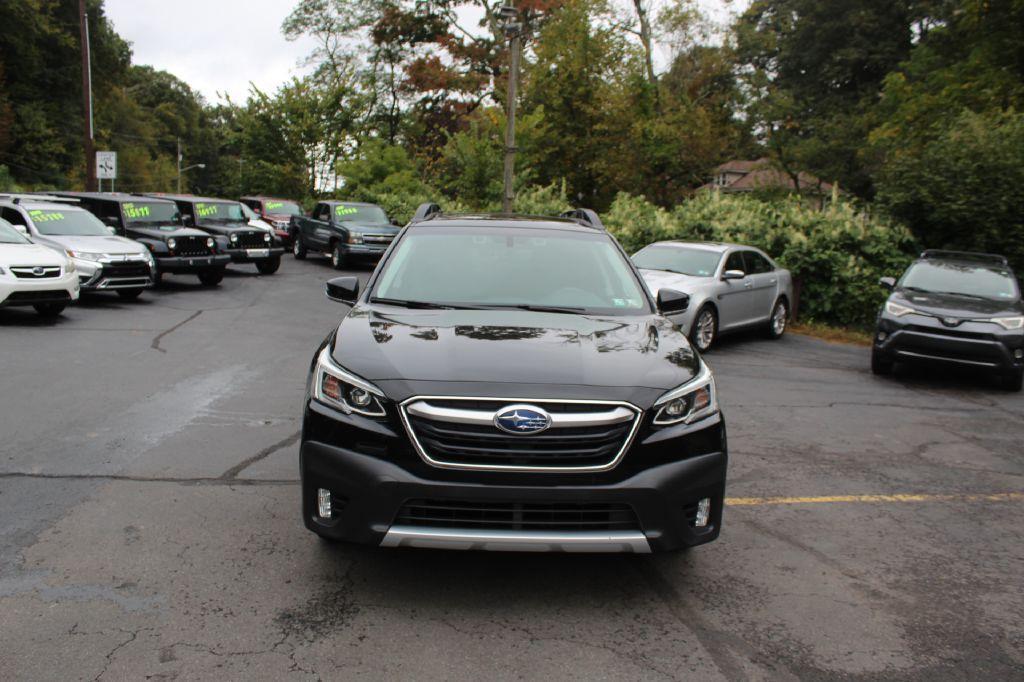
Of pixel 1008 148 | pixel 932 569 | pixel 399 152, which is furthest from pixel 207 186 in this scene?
pixel 932 569

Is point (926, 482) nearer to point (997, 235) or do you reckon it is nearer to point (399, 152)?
point (997, 235)

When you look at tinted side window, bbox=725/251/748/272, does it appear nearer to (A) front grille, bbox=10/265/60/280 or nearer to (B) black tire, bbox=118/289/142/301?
(A) front grille, bbox=10/265/60/280

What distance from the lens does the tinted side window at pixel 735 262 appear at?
1348cm

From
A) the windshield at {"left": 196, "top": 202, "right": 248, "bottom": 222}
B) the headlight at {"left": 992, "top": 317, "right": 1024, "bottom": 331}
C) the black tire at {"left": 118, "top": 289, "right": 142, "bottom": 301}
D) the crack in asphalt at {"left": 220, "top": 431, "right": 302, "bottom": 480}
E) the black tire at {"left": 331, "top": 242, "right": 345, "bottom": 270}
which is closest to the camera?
the crack in asphalt at {"left": 220, "top": 431, "right": 302, "bottom": 480}

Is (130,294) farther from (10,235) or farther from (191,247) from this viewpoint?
(10,235)

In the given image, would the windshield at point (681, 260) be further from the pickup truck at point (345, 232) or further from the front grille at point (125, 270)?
the pickup truck at point (345, 232)

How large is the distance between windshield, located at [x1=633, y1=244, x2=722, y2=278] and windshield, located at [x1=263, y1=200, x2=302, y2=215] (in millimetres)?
19201

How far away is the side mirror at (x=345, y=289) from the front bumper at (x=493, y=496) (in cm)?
192

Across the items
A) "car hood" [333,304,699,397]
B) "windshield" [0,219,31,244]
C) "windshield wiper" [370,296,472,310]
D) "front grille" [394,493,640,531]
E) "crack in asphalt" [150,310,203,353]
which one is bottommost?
"crack in asphalt" [150,310,203,353]

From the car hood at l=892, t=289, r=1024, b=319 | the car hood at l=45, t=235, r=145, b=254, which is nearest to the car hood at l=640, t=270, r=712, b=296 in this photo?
the car hood at l=892, t=289, r=1024, b=319

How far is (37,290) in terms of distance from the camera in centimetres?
1251

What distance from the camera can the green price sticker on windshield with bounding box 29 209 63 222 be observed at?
16.0 m

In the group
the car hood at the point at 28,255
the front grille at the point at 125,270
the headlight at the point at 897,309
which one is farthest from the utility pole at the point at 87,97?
the headlight at the point at 897,309

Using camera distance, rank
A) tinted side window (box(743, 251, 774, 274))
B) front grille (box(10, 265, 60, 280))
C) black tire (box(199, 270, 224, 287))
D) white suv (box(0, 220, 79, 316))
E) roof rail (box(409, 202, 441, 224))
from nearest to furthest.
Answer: roof rail (box(409, 202, 441, 224)) → white suv (box(0, 220, 79, 316)) → front grille (box(10, 265, 60, 280)) → tinted side window (box(743, 251, 774, 274)) → black tire (box(199, 270, 224, 287))
